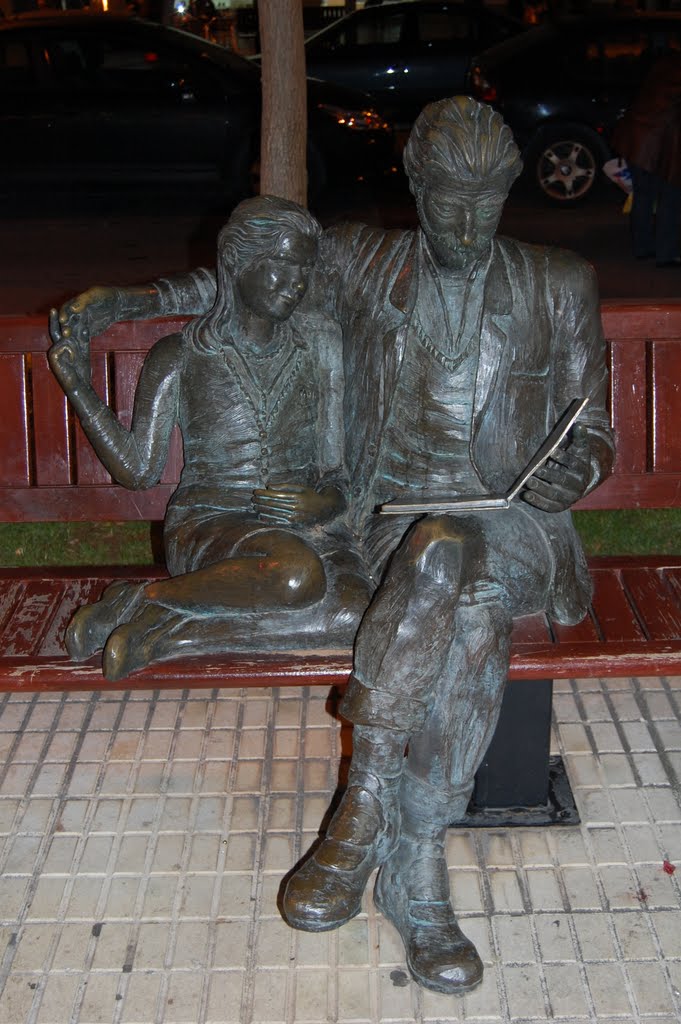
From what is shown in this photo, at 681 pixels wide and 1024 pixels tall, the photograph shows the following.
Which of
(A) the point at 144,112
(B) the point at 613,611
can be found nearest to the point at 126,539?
(B) the point at 613,611

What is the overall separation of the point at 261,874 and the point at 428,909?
23.6 inches

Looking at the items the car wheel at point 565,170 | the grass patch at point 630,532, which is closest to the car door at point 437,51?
the car wheel at point 565,170

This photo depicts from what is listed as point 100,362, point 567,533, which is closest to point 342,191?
point 100,362

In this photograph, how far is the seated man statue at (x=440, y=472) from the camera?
318 centimetres

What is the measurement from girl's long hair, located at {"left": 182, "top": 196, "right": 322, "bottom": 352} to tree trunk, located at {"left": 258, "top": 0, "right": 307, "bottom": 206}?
2.09m

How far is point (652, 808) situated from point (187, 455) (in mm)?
1741

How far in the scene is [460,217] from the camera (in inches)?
129

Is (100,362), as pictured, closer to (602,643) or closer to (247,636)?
(247,636)

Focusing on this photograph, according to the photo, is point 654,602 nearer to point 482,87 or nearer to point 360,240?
point 360,240

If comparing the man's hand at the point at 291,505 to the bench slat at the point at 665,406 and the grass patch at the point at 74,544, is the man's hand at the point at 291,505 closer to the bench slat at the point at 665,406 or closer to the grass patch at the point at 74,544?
the bench slat at the point at 665,406

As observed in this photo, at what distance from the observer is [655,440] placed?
167 inches

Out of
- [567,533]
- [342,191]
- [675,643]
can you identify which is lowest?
[675,643]

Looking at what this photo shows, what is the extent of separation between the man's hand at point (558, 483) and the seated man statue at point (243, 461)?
1.69ft

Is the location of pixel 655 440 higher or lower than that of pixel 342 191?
lower
